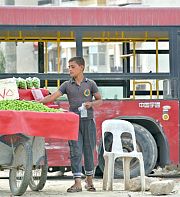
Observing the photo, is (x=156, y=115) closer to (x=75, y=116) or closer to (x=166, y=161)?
(x=166, y=161)

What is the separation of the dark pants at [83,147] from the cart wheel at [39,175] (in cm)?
38

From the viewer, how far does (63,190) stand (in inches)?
560

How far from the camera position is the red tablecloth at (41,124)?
12.9 meters

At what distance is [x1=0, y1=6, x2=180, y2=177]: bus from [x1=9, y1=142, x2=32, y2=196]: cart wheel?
2.61 meters

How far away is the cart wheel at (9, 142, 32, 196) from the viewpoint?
1287cm

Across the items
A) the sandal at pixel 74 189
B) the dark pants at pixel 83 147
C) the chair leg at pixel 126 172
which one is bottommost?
the sandal at pixel 74 189

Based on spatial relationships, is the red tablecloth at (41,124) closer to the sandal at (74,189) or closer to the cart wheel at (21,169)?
the cart wheel at (21,169)

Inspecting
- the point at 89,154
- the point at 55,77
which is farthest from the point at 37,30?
the point at 89,154

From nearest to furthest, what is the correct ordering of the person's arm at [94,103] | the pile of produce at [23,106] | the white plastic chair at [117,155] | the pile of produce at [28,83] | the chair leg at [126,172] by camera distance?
the pile of produce at [23,106] → the person's arm at [94,103] → the white plastic chair at [117,155] → the chair leg at [126,172] → the pile of produce at [28,83]

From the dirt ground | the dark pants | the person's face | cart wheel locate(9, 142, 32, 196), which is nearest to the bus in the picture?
the dirt ground

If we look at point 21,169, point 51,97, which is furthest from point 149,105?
point 21,169

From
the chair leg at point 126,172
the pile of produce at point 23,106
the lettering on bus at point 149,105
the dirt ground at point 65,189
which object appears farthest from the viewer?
the lettering on bus at point 149,105

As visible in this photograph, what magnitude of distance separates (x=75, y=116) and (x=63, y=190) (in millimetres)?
1579

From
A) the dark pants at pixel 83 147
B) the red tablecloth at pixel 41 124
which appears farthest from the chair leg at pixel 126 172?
the red tablecloth at pixel 41 124
